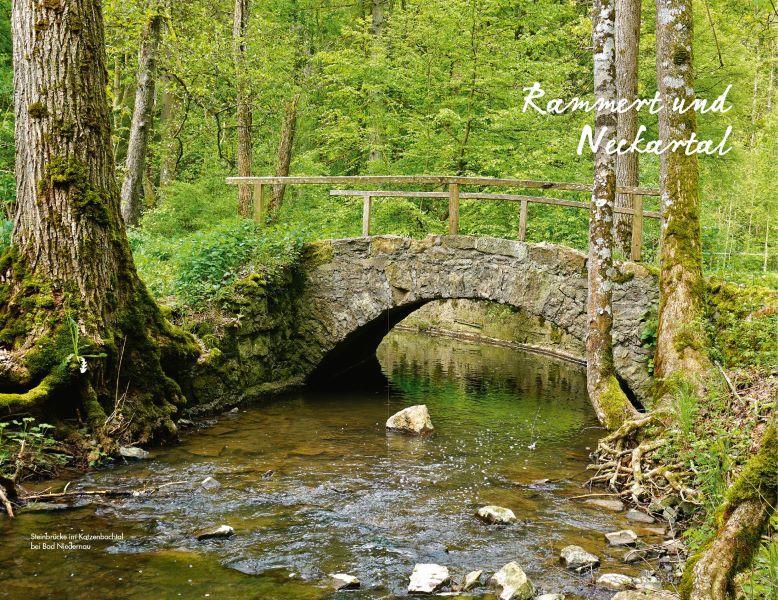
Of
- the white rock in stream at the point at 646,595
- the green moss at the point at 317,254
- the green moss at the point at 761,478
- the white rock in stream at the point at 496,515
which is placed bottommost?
the white rock in stream at the point at 496,515

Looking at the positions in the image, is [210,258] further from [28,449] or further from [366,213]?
[28,449]

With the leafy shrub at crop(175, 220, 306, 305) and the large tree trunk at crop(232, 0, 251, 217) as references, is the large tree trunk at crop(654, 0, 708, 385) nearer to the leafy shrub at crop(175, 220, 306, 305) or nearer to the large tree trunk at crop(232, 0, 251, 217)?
the leafy shrub at crop(175, 220, 306, 305)

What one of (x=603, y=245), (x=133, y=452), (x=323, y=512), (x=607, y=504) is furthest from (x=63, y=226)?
(x=607, y=504)

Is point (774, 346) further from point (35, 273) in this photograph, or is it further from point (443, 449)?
point (35, 273)

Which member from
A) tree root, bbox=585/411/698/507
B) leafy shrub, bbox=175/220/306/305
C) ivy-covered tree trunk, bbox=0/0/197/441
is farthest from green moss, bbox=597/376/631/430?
leafy shrub, bbox=175/220/306/305

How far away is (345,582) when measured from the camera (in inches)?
180

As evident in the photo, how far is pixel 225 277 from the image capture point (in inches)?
404

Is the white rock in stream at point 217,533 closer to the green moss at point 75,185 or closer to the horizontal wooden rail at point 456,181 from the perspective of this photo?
the green moss at point 75,185

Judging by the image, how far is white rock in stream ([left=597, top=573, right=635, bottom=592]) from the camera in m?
4.60

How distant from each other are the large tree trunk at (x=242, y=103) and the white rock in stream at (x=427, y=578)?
9960 mm

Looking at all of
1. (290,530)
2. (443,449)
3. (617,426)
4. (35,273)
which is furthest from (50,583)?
(617,426)

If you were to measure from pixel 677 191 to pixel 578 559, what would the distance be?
462 centimetres

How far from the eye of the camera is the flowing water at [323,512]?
4.59 metres

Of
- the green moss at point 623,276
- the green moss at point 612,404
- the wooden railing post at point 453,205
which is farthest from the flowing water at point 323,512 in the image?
the wooden railing post at point 453,205
